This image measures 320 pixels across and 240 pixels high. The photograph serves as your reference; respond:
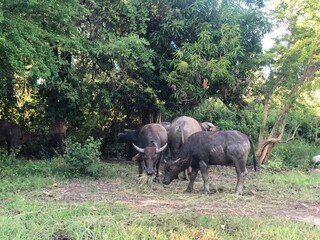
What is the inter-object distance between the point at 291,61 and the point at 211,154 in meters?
6.02

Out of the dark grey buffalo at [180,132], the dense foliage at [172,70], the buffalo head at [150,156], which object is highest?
the dense foliage at [172,70]

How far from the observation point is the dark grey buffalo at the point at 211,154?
28.6 ft

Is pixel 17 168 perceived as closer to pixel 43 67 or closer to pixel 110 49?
pixel 43 67

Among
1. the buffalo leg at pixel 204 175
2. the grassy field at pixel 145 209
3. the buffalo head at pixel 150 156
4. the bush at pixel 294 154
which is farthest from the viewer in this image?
the bush at pixel 294 154

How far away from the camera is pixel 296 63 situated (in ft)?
41.6

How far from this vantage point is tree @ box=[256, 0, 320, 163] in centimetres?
1260

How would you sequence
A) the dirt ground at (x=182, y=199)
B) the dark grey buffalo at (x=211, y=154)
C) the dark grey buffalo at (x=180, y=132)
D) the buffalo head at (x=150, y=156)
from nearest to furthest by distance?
1. the dirt ground at (x=182, y=199)
2. the dark grey buffalo at (x=211, y=154)
3. the buffalo head at (x=150, y=156)
4. the dark grey buffalo at (x=180, y=132)

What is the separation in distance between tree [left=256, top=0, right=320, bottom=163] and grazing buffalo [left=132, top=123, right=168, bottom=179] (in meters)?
4.62

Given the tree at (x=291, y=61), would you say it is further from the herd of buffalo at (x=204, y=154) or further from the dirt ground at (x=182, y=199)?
the dirt ground at (x=182, y=199)

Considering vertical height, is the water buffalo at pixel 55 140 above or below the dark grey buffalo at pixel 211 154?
below

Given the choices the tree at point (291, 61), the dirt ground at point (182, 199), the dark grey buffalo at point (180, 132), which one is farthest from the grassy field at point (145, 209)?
the tree at point (291, 61)

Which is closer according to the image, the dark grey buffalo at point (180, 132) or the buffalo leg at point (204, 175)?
the buffalo leg at point (204, 175)

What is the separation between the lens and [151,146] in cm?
978

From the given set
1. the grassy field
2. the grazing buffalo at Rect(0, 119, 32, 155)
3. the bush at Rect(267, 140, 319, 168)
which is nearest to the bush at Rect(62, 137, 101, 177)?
the grassy field
